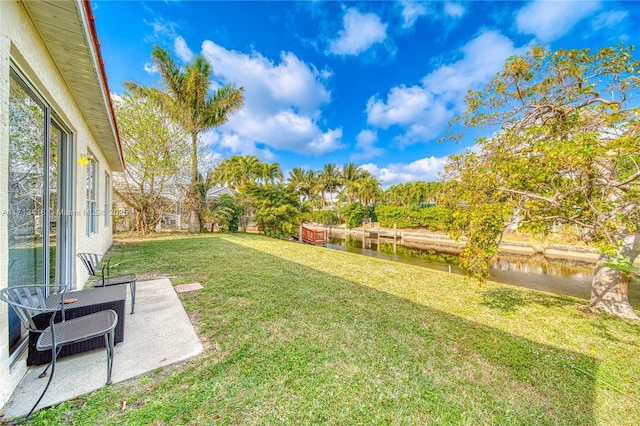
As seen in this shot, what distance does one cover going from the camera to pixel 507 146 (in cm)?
417

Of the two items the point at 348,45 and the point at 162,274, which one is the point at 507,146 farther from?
the point at 348,45

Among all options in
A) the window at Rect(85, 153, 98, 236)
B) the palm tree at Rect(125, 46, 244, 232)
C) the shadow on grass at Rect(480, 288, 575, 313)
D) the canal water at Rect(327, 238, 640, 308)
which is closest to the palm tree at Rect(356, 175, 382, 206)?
the canal water at Rect(327, 238, 640, 308)

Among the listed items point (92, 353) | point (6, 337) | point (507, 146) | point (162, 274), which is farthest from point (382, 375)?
point (162, 274)

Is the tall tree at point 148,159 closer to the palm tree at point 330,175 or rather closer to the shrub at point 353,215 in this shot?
the shrub at point 353,215

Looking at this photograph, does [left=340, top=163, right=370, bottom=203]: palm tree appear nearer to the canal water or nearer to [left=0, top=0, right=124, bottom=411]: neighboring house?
the canal water

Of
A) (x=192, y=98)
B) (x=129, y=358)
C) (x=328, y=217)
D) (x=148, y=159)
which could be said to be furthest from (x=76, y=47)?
(x=328, y=217)

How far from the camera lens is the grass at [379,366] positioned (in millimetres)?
1809

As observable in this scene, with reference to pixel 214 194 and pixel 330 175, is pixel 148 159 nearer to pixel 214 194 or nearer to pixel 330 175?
pixel 214 194

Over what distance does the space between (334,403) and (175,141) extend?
13.2m

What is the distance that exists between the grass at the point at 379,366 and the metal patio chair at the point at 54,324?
16.1 inches

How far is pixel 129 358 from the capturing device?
2.28m

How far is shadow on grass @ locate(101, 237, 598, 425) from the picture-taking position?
1832 mm

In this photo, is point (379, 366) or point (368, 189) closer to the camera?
point (379, 366)

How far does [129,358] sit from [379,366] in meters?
2.36
